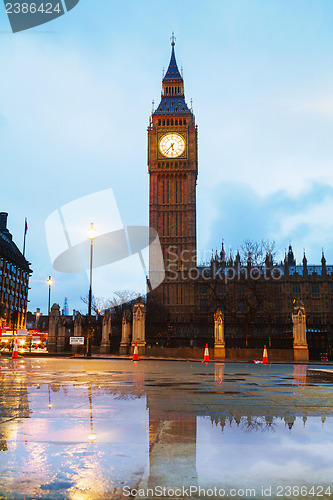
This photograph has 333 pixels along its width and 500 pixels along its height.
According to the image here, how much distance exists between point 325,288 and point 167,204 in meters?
37.4

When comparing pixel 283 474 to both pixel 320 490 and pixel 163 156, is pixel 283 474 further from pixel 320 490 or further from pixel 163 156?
pixel 163 156

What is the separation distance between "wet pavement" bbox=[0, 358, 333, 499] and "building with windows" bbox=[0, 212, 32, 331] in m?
83.8

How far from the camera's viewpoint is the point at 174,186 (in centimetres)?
10138

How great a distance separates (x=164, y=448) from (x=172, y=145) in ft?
334

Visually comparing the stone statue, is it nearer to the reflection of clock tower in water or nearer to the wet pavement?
the wet pavement

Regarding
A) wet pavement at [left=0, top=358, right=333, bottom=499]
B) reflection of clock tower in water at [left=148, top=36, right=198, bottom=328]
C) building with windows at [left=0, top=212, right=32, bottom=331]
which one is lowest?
wet pavement at [left=0, top=358, right=333, bottom=499]

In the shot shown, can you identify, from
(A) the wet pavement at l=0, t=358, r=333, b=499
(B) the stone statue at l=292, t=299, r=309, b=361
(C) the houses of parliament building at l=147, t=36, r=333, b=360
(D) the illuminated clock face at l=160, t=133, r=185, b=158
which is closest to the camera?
(A) the wet pavement at l=0, t=358, r=333, b=499

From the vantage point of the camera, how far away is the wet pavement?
10.0 feet

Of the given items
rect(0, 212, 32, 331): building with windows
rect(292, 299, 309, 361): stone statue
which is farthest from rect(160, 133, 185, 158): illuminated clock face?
rect(292, 299, 309, 361): stone statue

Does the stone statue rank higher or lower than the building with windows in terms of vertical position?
lower

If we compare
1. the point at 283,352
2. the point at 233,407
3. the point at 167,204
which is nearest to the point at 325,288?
the point at 167,204

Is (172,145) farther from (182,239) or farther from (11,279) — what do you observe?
(11,279)

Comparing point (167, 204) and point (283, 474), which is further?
point (167, 204)

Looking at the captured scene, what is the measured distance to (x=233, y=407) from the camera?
6645mm
